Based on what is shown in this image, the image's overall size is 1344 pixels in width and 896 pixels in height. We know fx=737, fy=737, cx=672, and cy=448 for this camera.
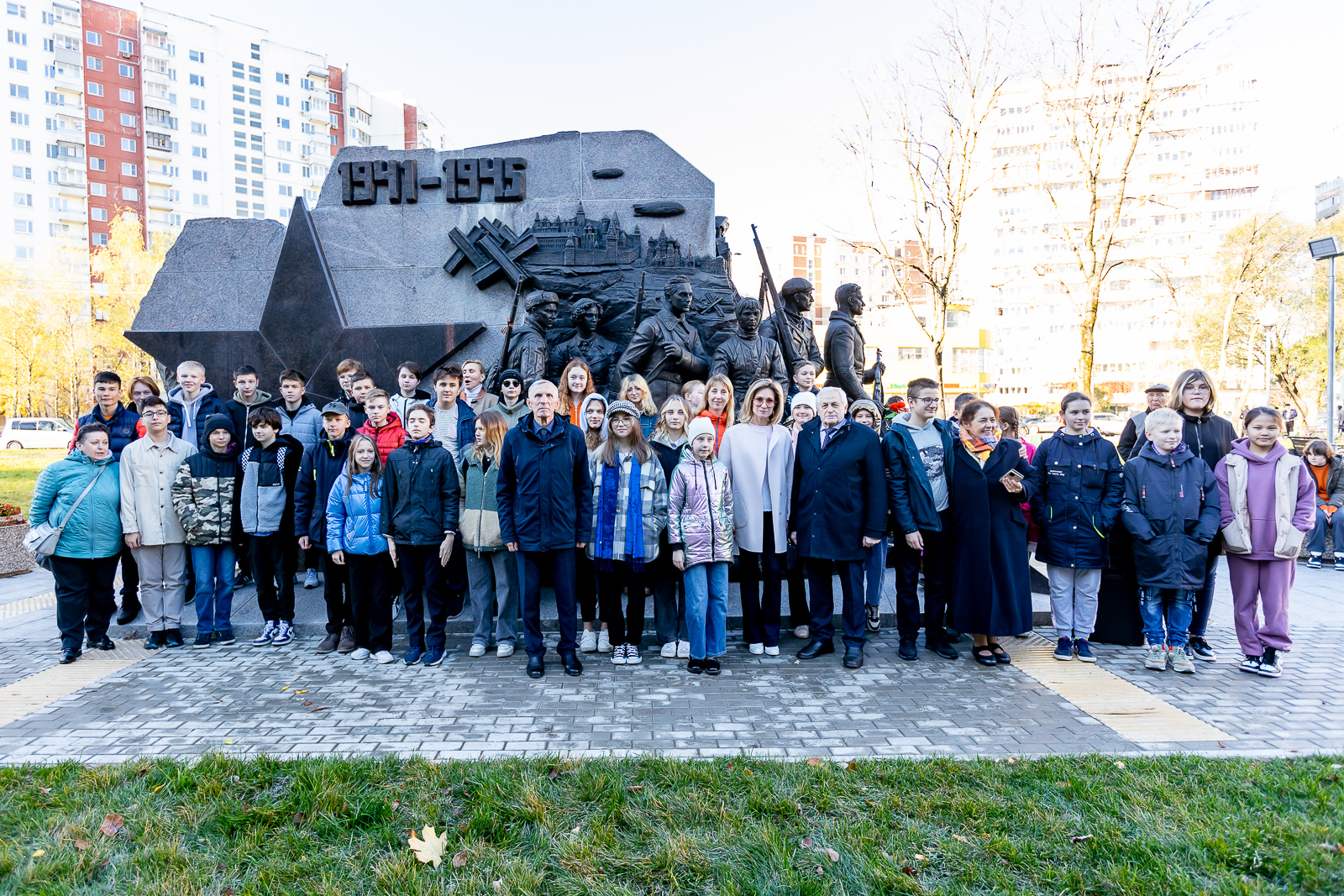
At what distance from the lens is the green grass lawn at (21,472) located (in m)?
15.0

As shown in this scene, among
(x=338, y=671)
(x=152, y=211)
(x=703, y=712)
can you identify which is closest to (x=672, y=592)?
(x=703, y=712)

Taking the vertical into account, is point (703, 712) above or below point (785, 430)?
below

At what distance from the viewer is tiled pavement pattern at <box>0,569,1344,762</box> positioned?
394 cm

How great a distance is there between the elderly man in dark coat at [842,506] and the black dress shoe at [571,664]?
5.40 feet

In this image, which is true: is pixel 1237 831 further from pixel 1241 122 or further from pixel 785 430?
pixel 1241 122

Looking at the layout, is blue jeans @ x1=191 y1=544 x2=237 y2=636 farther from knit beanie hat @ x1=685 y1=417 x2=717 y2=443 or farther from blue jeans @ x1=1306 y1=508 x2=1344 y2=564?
blue jeans @ x1=1306 y1=508 x2=1344 y2=564

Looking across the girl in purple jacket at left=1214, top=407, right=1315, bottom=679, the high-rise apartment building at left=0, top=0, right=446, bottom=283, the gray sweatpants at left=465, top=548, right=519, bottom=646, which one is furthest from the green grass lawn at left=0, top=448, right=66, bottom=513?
the high-rise apartment building at left=0, top=0, right=446, bottom=283

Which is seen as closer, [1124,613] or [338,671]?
[338,671]

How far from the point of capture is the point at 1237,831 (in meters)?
2.97

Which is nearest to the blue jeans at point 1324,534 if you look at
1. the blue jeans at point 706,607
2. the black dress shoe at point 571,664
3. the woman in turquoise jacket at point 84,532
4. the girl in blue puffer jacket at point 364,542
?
the blue jeans at point 706,607

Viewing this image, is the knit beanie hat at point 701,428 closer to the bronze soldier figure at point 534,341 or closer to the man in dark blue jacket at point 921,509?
the man in dark blue jacket at point 921,509

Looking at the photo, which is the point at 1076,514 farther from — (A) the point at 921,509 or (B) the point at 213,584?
(B) the point at 213,584

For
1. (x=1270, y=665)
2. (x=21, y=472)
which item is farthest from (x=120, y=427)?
(x=21, y=472)

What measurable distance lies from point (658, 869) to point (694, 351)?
6420 mm
